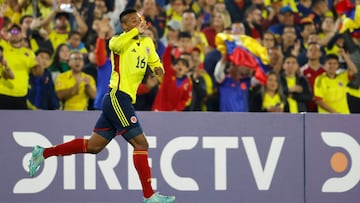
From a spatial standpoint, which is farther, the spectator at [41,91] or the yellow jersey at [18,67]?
the spectator at [41,91]

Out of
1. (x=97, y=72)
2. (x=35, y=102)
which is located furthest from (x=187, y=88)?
(x=35, y=102)

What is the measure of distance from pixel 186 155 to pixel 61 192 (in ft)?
5.46

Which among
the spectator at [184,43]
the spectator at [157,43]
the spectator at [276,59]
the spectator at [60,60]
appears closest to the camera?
the spectator at [60,60]

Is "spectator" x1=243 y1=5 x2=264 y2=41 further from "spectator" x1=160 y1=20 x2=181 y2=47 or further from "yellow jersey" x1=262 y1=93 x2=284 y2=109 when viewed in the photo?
"yellow jersey" x1=262 y1=93 x2=284 y2=109

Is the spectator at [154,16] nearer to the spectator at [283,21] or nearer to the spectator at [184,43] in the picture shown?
the spectator at [184,43]

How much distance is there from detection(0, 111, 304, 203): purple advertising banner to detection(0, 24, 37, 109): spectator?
114 cm

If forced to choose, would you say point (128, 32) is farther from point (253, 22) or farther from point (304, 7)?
point (304, 7)

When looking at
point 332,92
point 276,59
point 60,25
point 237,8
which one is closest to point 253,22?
point 237,8

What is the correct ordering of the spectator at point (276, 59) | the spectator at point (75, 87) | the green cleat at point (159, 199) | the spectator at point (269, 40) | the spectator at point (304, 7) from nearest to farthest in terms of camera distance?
the green cleat at point (159, 199) < the spectator at point (75, 87) < the spectator at point (276, 59) < the spectator at point (269, 40) < the spectator at point (304, 7)

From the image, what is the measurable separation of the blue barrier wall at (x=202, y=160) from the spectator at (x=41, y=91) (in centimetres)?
147

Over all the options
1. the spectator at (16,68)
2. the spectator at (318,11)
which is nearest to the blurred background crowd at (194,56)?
the spectator at (16,68)

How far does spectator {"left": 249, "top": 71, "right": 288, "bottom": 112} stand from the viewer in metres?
13.6

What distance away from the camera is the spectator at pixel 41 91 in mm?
12852

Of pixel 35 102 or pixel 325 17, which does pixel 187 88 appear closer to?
pixel 35 102
